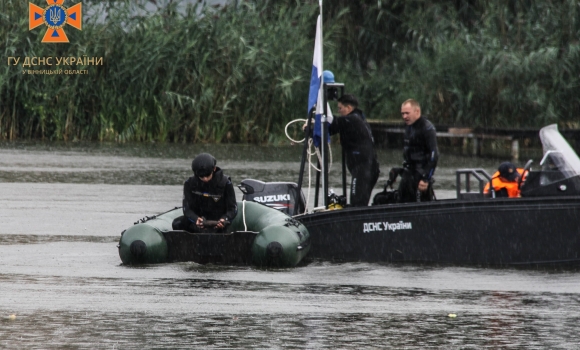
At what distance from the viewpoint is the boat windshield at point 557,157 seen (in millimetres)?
13352

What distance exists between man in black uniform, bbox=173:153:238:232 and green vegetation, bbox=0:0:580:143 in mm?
19225

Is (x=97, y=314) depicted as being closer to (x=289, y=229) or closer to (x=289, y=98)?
(x=289, y=229)

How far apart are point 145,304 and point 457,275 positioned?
3495 mm

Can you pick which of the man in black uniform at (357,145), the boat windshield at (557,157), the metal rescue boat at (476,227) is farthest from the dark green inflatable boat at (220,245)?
the boat windshield at (557,157)

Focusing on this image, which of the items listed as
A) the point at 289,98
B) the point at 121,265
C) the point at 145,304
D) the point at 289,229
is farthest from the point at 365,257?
the point at 289,98

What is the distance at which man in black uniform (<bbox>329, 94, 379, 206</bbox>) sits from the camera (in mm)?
14172

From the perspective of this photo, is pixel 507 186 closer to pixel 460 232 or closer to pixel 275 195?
pixel 460 232

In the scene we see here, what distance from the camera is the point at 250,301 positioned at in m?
10.7

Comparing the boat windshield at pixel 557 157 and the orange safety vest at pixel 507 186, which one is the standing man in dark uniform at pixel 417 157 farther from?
the boat windshield at pixel 557 157

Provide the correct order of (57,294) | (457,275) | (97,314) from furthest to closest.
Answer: (457,275), (57,294), (97,314)

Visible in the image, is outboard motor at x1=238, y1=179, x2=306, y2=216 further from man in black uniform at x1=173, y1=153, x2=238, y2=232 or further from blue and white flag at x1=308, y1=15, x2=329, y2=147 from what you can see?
man in black uniform at x1=173, y1=153, x2=238, y2=232

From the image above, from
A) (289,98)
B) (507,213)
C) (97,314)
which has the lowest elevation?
(97,314)

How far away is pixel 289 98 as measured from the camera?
109 feet

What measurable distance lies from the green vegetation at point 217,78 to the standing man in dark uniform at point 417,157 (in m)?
19.1
